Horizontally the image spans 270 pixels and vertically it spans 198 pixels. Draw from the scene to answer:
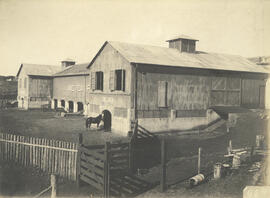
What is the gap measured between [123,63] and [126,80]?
5.00 feet

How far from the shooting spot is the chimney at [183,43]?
2625 cm

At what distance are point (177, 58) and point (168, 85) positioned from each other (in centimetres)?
348

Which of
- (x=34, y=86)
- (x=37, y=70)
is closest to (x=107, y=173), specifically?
(x=34, y=86)

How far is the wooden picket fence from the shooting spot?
11156 mm

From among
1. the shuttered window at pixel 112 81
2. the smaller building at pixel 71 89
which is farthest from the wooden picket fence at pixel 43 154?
the smaller building at pixel 71 89

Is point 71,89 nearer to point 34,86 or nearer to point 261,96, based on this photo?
point 34,86

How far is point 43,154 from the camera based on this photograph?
38.9 feet

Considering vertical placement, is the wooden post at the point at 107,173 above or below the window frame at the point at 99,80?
below

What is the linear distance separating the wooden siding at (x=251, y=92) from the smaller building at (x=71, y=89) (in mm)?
19865

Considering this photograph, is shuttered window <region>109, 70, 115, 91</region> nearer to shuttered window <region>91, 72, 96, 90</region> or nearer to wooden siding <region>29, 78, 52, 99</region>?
shuttered window <region>91, 72, 96, 90</region>

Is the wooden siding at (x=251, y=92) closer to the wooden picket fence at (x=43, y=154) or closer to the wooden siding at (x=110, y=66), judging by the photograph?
the wooden siding at (x=110, y=66)

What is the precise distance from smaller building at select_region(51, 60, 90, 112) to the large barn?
1106 centimetres

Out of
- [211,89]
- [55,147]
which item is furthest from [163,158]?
[211,89]

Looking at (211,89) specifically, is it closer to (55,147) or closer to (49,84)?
(55,147)
